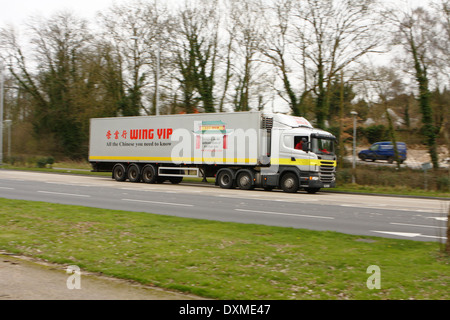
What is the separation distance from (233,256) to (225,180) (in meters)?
16.9

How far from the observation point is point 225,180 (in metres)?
23.8

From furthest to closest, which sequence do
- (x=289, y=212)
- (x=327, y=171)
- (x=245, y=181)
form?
(x=245, y=181) < (x=327, y=171) < (x=289, y=212)

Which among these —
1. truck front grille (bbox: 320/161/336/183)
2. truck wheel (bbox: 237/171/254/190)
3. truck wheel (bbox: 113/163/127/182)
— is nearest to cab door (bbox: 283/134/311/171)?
truck front grille (bbox: 320/161/336/183)

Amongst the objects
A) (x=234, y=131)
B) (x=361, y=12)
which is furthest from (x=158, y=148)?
(x=361, y=12)

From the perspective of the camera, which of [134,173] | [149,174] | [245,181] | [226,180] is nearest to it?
[245,181]

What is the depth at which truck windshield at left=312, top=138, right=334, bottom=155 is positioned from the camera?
72.2 ft

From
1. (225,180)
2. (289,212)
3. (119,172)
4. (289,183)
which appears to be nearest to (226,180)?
(225,180)

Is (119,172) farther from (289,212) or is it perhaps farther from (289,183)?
(289,212)

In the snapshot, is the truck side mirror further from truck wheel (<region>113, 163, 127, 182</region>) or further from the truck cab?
truck wheel (<region>113, 163, 127, 182</region>)

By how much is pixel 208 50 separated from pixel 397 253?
32918mm

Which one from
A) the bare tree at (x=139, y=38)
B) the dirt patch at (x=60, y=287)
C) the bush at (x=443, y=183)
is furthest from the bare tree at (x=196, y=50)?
the dirt patch at (x=60, y=287)

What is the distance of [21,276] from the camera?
18.7 feet
